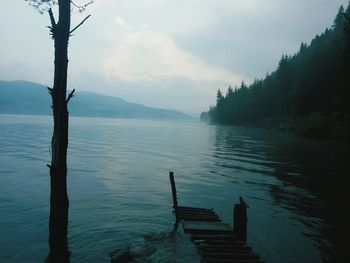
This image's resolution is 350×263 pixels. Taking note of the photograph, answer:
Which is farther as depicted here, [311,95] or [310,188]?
[311,95]

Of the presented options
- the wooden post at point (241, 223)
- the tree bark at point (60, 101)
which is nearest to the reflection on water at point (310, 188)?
the wooden post at point (241, 223)

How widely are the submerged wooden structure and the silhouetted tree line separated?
46079 millimetres

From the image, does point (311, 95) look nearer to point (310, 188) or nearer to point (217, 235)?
point (310, 188)

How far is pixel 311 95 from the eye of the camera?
102562 millimetres

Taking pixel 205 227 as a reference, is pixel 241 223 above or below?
above

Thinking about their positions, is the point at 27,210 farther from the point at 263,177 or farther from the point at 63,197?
the point at 263,177

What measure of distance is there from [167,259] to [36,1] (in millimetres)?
9993

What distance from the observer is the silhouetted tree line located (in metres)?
61.8

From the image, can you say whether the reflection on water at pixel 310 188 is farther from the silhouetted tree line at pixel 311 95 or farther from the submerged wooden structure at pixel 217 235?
the silhouetted tree line at pixel 311 95

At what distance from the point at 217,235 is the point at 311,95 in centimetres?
9762

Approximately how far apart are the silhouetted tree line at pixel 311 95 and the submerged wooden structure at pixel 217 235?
46079 millimetres

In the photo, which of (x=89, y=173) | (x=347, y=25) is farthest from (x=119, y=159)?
(x=347, y=25)

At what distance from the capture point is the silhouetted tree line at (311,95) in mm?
61825

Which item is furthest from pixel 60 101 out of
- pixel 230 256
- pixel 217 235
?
pixel 217 235
